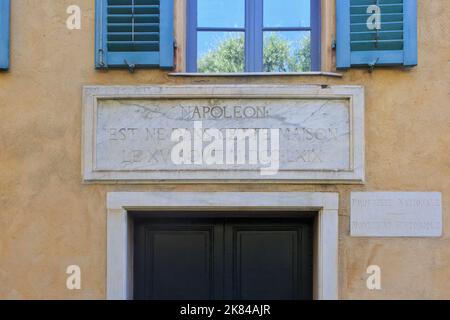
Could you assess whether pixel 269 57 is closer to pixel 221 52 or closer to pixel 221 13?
pixel 221 52

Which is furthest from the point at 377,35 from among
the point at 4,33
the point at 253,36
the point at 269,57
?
the point at 4,33

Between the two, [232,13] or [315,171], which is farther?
[232,13]

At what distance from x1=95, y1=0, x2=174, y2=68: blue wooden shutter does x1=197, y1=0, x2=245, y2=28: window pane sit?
373mm

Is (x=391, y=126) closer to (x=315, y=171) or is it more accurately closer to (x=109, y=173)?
(x=315, y=171)

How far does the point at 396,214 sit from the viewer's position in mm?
5578

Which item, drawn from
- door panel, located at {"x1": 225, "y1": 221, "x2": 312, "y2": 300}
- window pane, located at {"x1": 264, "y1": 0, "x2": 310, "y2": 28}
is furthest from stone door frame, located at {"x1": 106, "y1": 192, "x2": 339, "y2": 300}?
window pane, located at {"x1": 264, "y1": 0, "x2": 310, "y2": 28}

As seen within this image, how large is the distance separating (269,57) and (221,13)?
525 millimetres

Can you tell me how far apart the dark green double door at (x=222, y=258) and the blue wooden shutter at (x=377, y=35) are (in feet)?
4.44

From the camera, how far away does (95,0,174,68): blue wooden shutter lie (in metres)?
5.72

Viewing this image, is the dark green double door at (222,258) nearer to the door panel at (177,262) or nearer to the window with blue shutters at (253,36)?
the door panel at (177,262)

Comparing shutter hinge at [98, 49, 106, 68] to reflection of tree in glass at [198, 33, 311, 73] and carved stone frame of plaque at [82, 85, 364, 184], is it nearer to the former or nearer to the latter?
carved stone frame of plaque at [82, 85, 364, 184]

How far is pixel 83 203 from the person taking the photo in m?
5.66

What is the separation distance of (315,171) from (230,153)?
64 centimetres
